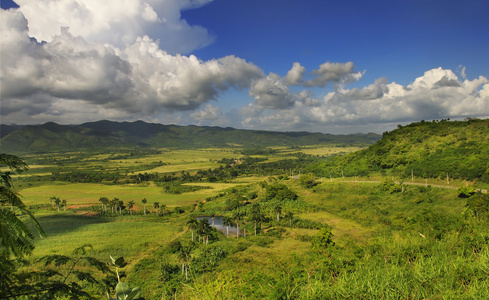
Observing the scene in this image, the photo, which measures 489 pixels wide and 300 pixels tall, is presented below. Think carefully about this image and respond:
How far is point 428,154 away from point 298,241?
Result: 175ft

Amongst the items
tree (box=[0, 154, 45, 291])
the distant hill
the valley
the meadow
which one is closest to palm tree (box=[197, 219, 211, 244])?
the valley

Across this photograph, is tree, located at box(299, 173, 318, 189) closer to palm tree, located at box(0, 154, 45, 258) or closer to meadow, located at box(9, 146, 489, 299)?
meadow, located at box(9, 146, 489, 299)

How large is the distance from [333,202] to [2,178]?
71268 millimetres

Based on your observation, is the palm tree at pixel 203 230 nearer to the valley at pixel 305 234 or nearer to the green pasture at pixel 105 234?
the valley at pixel 305 234

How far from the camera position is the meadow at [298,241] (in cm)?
541

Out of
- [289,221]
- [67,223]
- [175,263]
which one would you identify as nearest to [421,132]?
[289,221]

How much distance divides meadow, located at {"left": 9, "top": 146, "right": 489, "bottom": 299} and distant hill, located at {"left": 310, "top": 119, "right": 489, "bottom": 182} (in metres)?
3.81

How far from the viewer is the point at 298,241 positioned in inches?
1762

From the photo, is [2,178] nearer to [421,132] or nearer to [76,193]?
[421,132]

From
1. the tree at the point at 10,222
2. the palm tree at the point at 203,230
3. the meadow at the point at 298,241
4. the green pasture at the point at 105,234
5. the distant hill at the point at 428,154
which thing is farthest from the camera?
the distant hill at the point at 428,154

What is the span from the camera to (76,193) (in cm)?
10338

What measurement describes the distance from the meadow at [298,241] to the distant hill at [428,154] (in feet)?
12.5

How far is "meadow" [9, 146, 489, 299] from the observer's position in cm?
541

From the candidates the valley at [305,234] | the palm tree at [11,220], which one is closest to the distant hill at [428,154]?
the valley at [305,234]
